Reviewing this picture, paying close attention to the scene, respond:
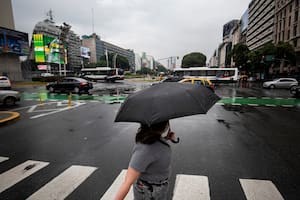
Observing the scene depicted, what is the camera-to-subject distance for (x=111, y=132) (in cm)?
581

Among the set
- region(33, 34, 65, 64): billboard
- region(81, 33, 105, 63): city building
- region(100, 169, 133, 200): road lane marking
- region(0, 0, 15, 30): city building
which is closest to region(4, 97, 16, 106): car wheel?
region(100, 169, 133, 200): road lane marking

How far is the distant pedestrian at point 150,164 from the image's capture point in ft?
4.22

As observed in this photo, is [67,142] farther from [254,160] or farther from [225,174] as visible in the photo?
[254,160]

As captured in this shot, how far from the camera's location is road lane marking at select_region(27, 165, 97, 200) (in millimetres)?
2727

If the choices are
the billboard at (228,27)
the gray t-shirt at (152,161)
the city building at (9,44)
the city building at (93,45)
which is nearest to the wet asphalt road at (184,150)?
the gray t-shirt at (152,161)

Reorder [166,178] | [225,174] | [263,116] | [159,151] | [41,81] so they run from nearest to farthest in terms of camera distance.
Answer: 1. [159,151]
2. [166,178]
3. [225,174]
4. [263,116]
5. [41,81]

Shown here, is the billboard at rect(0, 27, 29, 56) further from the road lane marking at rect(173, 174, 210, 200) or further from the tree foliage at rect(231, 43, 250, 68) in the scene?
the tree foliage at rect(231, 43, 250, 68)

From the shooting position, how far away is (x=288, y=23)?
43844 mm

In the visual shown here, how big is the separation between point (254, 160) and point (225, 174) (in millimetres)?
1084

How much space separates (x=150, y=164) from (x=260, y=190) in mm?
2561

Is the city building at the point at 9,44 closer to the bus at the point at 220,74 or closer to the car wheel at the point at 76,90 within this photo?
the car wheel at the point at 76,90

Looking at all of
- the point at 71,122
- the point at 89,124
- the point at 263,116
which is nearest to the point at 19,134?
the point at 71,122

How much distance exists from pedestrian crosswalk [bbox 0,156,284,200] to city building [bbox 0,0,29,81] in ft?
123

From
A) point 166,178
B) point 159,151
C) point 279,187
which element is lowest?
point 279,187
